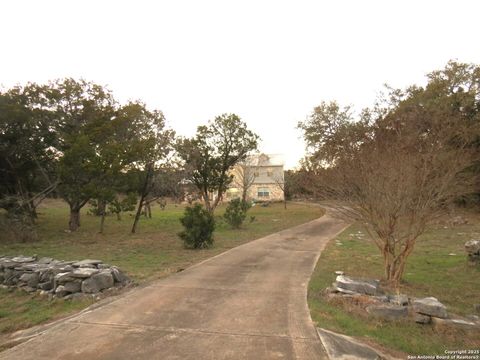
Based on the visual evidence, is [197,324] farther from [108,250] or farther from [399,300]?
[108,250]

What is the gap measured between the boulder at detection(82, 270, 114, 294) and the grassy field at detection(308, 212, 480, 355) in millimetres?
4225

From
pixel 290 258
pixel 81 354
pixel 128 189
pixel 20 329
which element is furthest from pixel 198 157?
pixel 81 354

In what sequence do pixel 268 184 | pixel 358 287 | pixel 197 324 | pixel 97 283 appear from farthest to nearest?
pixel 268 184 < pixel 97 283 < pixel 358 287 < pixel 197 324

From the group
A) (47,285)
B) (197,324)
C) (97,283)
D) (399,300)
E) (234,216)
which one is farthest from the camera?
(234,216)

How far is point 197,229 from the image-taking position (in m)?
14.8

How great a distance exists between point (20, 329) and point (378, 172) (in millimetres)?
8116

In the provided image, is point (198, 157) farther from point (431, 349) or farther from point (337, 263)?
point (431, 349)

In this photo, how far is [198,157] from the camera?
25391 millimetres

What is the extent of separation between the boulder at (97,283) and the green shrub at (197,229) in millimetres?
6580

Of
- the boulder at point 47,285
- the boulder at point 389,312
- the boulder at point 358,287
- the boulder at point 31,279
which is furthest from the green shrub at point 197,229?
the boulder at point 389,312

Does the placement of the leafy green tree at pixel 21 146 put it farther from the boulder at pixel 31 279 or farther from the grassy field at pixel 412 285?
the grassy field at pixel 412 285

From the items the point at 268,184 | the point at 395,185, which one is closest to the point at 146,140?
the point at 395,185

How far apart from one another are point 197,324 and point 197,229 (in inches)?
356

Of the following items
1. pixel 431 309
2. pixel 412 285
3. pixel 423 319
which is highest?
pixel 431 309
